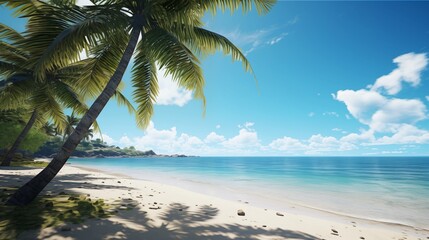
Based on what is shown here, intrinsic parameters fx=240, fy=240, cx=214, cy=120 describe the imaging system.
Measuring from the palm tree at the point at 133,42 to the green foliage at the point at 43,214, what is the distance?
51cm

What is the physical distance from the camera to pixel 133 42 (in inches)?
274

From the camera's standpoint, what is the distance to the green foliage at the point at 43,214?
419 cm

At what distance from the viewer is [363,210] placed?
11.6m

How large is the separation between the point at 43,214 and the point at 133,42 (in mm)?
4797

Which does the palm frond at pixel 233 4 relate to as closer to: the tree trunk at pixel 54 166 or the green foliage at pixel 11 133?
the tree trunk at pixel 54 166

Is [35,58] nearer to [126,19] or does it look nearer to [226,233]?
[126,19]

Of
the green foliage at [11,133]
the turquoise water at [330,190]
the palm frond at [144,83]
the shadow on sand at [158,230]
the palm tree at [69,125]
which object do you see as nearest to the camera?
the shadow on sand at [158,230]

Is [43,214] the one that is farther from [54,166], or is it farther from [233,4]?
[233,4]

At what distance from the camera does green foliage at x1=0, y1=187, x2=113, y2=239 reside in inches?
165

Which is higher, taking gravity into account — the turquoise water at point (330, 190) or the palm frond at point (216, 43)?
the palm frond at point (216, 43)

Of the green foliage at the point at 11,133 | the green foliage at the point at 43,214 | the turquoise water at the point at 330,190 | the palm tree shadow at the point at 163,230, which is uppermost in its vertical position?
the green foliage at the point at 11,133

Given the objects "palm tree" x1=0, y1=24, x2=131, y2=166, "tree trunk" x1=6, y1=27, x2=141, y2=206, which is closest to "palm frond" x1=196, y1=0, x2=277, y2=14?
"tree trunk" x1=6, y1=27, x2=141, y2=206

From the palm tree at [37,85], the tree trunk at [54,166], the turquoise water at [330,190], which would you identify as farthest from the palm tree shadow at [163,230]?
the palm tree at [37,85]

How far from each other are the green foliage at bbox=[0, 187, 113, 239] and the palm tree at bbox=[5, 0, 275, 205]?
0.51 m
